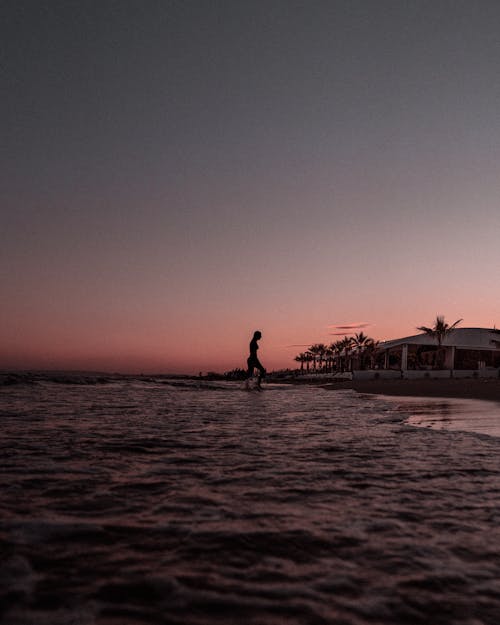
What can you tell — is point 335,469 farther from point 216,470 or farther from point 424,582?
point 424,582

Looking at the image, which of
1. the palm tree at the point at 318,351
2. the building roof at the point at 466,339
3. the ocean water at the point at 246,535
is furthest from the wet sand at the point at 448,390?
the palm tree at the point at 318,351

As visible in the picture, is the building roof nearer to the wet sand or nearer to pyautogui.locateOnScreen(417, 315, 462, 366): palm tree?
pyautogui.locateOnScreen(417, 315, 462, 366): palm tree

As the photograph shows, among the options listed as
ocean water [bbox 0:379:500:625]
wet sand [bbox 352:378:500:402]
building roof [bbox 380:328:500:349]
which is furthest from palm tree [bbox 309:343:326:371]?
ocean water [bbox 0:379:500:625]

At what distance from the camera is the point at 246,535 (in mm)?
2596

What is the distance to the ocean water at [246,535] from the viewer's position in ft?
6.13

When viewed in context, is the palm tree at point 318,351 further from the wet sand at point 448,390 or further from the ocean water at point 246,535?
the ocean water at point 246,535

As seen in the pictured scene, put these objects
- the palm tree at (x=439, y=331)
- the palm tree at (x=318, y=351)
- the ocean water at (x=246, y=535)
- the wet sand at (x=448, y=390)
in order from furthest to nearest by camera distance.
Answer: the palm tree at (x=318, y=351) → the palm tree at (x=439, y=331) → the wet sand at (x=448, y=390) → the ocean water at (x=246, y=535)

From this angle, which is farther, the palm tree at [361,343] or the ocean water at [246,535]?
the palm tree at [361,343]

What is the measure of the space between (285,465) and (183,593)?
2531mm

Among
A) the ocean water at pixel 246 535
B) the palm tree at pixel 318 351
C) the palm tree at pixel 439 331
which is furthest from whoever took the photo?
the palm tree at pixel 318 351

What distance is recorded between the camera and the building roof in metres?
54.6

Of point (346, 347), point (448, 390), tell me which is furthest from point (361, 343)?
point (448, 390)

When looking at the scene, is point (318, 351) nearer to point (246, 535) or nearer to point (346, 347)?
point (346, 347)

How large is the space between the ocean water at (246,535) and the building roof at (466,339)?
52.6 metres
